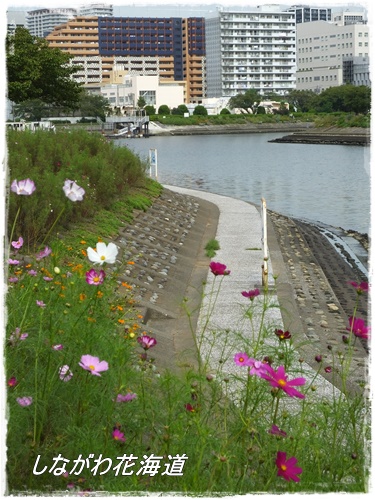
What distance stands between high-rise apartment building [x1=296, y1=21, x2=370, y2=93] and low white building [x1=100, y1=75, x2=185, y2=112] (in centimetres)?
2216

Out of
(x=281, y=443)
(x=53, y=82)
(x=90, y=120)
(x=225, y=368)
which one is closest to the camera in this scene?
(x=281, y=443)

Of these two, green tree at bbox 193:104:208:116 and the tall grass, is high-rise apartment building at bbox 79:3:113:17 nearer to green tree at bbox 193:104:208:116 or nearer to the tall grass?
the tall grass

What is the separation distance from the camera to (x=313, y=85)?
518 feet

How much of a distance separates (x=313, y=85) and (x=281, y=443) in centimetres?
15750

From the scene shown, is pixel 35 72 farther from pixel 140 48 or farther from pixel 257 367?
pixel 140 48

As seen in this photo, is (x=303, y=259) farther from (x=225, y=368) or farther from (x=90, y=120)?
(x=90, y=120)

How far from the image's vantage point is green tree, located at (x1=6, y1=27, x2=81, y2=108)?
97.1 ft

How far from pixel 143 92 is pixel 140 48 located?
16898 mm

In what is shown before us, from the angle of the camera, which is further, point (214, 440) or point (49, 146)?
point (49, 146)

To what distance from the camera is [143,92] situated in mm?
142375

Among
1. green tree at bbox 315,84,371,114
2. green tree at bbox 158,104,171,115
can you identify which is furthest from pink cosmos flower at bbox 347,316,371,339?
green tree at bbox 158,104,171,115

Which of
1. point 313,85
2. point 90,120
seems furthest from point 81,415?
point 313,85

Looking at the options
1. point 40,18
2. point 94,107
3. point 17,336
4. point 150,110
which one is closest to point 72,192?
point 17,336

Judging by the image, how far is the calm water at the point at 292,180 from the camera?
30500mm
